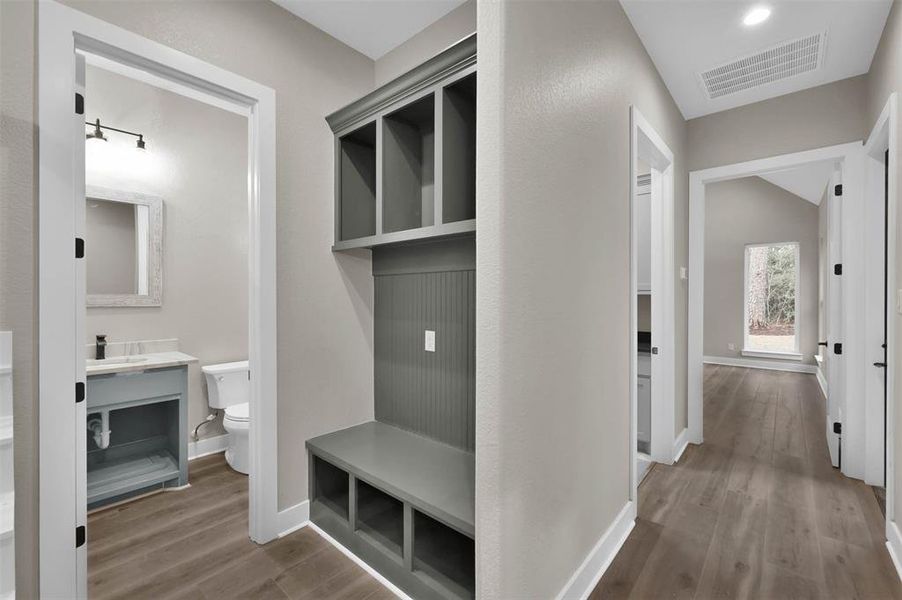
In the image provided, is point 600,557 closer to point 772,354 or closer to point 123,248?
point 123,248

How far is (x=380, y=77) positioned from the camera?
8.52 feet

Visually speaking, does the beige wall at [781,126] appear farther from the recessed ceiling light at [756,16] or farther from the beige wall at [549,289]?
the beige wall at [549,289]

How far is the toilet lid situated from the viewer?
9.16 ft

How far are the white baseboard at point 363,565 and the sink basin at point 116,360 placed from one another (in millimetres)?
1601

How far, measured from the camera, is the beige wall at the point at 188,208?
2828 mm

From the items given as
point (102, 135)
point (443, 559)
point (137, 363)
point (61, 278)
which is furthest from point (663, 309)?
point (102, 135)

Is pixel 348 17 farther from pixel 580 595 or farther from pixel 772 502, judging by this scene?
pixel 772 502

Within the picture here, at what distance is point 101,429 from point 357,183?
7.44 feet

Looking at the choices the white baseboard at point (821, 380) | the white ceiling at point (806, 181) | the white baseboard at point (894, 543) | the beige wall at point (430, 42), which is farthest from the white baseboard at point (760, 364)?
the beige wall at point (430, 42)

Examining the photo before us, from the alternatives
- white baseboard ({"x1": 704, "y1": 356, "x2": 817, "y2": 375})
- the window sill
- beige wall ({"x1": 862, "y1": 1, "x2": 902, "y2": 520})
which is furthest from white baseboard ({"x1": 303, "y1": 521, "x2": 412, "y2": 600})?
the window sill

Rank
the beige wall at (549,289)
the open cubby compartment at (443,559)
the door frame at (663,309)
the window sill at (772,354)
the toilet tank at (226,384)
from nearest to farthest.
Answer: the beige wall at (549,289)
the open cubby compartment at (443,559)
the door frame at (663,309)
the toilet tank at (226,384)
the window sill at (772,354)

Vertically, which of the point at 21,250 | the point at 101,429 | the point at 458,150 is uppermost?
the point at 458,150

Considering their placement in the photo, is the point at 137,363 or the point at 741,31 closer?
the point at 741,31

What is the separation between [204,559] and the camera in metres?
1.92
